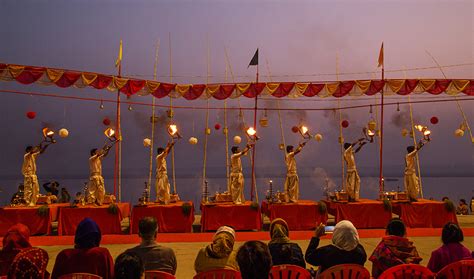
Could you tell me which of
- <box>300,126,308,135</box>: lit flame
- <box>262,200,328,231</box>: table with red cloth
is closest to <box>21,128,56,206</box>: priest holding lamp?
<box>262,200,328,231</box>: table with red cloth

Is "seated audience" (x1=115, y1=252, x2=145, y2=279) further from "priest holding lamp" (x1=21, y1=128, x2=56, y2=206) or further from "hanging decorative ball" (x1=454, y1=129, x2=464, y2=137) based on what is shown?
"hanging decorative ball" (x1=454, y1=129, x2=464, y2=137)

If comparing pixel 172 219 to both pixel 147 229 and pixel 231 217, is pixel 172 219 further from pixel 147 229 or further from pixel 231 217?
pixel 147 229

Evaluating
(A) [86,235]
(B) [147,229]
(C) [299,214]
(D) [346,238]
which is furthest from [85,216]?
(D) [346,238]

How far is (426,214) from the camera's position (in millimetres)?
10336

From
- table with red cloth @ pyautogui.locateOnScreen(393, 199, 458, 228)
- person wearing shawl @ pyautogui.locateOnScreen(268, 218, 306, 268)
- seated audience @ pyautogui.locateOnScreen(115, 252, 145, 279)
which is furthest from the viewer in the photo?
table with red cloth @ pyautogui.locateOnScreen(393, 199, 458, 228)

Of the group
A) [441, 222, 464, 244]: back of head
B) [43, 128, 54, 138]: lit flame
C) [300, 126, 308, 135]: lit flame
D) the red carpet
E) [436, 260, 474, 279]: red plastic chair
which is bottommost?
the red carpet

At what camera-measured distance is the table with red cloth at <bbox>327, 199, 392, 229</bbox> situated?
10297 mm

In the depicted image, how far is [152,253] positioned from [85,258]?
586mm

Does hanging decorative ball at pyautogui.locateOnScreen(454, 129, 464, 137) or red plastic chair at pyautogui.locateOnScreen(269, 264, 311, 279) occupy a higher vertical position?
hanging decorative ball at pyautogui.locateOnScreen(454, 129, 464, 137)

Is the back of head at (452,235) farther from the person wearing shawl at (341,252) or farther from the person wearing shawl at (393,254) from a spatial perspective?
the person wearing shawl at (341,252)

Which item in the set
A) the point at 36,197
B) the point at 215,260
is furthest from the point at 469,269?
the point at 36,197

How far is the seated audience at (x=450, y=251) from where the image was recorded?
3695 millimetres

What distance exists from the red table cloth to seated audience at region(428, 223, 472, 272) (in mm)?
8208

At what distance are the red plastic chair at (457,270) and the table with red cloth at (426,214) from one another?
7.47 meters
